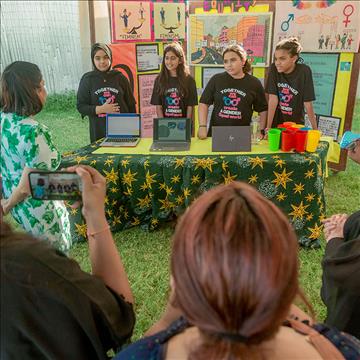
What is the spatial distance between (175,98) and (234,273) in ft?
9.67

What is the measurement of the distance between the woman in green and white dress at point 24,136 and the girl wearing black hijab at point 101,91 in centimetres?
143

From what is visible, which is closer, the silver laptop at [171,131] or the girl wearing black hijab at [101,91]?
the silver laptop at [171,131]

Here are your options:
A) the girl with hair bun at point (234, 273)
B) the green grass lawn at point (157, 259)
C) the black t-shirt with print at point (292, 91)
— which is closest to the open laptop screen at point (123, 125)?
the green grass lawn at point (157, 259)

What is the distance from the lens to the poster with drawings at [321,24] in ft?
11.7

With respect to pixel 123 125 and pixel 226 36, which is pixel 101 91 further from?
pixel 226 36

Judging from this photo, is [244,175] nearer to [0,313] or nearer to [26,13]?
[0,313]

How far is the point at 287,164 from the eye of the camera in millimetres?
2496

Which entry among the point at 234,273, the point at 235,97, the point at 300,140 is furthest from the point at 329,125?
the point at 234,273

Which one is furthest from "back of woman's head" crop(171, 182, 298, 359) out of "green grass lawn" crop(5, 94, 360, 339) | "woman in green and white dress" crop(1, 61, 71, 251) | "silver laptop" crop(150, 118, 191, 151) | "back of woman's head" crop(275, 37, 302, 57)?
"back of woman's head" crop(275, 37, 302, 57)

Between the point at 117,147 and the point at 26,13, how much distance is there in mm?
5345

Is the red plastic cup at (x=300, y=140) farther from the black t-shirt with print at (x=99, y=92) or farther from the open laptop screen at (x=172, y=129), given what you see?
the black t-shirt with print at (x=99, y=92)

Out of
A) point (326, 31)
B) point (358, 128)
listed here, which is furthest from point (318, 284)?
point (358, 128)

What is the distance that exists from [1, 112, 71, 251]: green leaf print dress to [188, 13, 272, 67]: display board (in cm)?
287

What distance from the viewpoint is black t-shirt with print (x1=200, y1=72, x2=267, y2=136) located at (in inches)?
121
